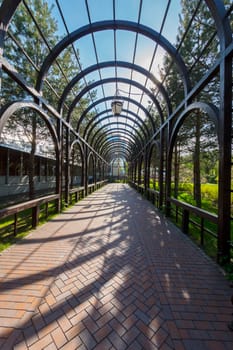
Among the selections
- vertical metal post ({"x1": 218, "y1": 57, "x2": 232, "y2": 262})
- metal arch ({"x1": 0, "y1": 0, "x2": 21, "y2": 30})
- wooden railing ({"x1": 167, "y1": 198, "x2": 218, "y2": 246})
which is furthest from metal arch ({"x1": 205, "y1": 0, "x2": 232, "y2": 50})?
metal arch ({"x1": 0, "y1": 0, "x2": 21, "y2": 30})

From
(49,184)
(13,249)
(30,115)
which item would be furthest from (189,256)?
(49,184)

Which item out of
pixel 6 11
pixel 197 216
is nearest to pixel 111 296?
pixel 197 216

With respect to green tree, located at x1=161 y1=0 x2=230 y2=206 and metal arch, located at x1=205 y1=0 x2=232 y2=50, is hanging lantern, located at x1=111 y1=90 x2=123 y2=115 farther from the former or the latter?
metal arch, located at x1=205 y1=0 x2=232 y2=50

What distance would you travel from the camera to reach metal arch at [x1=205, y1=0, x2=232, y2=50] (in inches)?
125

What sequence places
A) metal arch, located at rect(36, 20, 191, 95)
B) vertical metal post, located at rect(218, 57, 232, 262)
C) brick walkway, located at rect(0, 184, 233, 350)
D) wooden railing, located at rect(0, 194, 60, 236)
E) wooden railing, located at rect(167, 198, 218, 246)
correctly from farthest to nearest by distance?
metal arch, located at rect(36, 20, 191, 95) < wooden railing, located at rect(0, 194, 60, 236) < wooden railing, located at rect(167, 198, 218, 246) < vertical metal post, located at rect(218, 57, 232, 262) < brick walkway, located at rect(0, 184, 233, 350)

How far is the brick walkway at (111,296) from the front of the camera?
1.76 m

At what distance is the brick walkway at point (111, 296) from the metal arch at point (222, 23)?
4020 millimetres

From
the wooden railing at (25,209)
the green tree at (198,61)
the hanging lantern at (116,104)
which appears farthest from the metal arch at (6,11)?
the green tree at (198,61)

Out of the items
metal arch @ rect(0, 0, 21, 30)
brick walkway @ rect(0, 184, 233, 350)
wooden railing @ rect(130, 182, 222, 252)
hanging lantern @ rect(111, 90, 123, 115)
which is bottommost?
brick walkway @ rect(0, 184, 233, 350)

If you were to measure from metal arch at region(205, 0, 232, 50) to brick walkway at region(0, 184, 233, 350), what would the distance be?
4.02m

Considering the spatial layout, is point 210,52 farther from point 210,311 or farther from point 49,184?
point 49,184

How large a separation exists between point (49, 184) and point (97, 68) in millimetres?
14923

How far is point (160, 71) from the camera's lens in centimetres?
878

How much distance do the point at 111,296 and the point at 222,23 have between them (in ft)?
15.9
